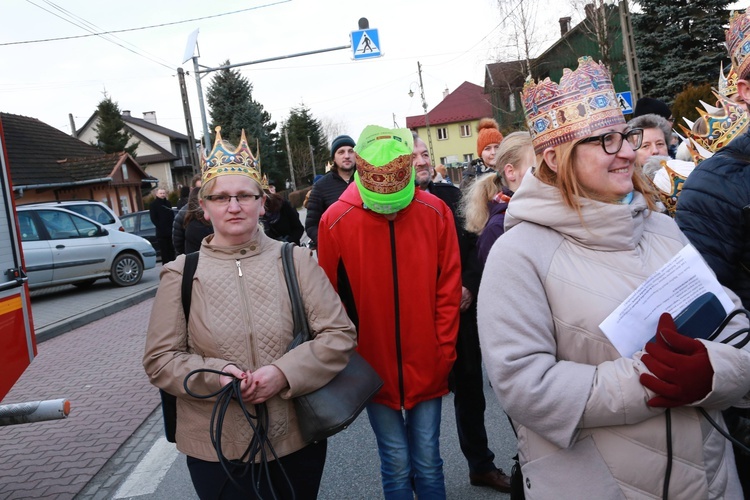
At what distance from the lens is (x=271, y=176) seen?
181 ft

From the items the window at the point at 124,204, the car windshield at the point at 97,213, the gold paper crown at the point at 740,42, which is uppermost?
the window at the point at 124,204

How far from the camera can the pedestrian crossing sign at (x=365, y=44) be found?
15.1 metres

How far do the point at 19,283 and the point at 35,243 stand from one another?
978 centimetres

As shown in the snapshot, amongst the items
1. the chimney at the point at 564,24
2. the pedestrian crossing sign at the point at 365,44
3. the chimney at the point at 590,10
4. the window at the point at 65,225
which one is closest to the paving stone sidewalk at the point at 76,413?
the window at the point at 65,225

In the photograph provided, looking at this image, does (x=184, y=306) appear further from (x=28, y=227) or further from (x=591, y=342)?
(x=28, y=227)

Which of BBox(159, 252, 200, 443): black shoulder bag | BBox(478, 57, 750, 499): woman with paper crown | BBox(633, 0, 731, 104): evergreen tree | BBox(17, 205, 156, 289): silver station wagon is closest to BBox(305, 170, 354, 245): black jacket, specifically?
BBox(159, 252, 200, 443): black shoulder bag

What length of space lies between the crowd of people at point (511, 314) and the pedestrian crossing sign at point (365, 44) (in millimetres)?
12229

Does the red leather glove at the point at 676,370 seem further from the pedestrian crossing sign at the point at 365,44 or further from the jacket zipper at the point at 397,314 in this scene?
the pedestrian crossing sign at the point at 365,44

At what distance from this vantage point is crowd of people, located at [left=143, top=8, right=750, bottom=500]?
1698 mm

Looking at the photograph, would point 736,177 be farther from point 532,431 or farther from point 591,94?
point 532,431

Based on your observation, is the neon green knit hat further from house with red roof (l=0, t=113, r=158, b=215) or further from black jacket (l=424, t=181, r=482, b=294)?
house with red roof (l=0, t=113, r=158, b=215)

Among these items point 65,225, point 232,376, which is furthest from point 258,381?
point 65,225

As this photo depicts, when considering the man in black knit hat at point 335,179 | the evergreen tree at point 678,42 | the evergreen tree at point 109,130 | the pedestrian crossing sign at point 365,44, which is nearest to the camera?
the man in black knit hat at point 335,179

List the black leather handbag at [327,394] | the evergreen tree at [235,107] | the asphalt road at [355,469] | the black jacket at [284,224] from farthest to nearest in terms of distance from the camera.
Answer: the evergreen tree at [235,107] < the black jacket at [284,224] < the asphalt road at [355,469] < the black leather handbag at [327,394]
